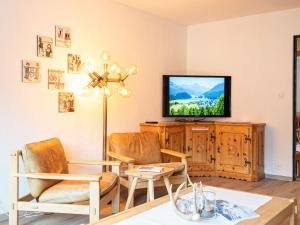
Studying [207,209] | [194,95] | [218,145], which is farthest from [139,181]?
[194,95]

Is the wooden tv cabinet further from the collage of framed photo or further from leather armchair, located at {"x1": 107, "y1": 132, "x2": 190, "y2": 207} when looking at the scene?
the collage of framed photo

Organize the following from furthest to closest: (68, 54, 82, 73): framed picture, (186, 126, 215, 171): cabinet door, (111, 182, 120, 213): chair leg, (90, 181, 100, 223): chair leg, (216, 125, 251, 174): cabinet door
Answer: (186, 126, 215, 171): cabinet door, (216, 125, 251, 174): cabinet door, (68, 54, 82, 73): framed picture, (111, 182, 120, 213): chair leg, (90, 181, 100, 223): chair leg

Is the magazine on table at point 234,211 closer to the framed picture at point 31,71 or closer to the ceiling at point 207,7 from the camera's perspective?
the framed picture at point 31,71

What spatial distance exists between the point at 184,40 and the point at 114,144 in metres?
2.47

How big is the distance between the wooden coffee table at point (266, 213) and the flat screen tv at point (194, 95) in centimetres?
272

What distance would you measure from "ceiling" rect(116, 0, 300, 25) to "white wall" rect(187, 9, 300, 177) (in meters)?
0.22

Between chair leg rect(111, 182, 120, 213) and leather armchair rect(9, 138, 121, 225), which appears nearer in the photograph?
leather armchair rect(9, 138, 121, 225)

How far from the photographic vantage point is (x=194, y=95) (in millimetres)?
5078

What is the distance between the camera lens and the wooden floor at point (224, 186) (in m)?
3.09

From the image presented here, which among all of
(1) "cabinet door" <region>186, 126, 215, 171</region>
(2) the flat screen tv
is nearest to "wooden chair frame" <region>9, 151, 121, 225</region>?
(1) "cabinet door" <region>186, 126, 215, 171</region>

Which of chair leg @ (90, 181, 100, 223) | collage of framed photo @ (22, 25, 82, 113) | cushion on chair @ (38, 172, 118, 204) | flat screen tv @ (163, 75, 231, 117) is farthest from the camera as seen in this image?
flat screen tv @ (163, 75, 231, 117)

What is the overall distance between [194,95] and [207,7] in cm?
129

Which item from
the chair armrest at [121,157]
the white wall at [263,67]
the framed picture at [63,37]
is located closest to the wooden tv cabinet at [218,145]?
the white wall at [263,67]

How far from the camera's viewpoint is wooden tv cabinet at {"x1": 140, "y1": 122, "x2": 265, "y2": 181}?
4609 millimetres
